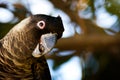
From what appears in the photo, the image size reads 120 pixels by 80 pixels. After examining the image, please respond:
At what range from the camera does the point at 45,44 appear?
6.92ft

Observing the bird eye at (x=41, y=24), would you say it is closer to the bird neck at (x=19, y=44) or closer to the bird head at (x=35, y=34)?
the bird head at (x=35, y=34)

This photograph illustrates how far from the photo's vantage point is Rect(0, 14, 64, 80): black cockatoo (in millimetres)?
2189

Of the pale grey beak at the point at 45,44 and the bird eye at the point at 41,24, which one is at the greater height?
the bird eye at the point at 41,24

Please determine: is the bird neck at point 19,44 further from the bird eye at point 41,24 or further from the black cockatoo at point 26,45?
the bird eye at point 41,24

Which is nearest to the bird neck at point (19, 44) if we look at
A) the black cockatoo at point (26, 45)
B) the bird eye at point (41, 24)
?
the black cockatoo at point (26, 45)

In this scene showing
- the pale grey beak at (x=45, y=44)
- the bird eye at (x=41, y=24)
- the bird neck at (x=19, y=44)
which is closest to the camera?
the pale grey beak at (x=45, y=44)

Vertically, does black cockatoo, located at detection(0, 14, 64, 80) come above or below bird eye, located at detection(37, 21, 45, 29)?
below

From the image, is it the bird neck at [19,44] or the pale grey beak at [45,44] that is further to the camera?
the bird neck at [19,44]

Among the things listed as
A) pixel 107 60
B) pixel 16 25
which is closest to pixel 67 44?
pixel 16 25

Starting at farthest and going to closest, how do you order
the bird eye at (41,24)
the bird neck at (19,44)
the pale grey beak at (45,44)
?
the bird neck at (19,44) < the bird eye at (41,24) < the pale grey beak at (45,44)

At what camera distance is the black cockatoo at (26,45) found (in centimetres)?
219

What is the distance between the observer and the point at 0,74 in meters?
2.41

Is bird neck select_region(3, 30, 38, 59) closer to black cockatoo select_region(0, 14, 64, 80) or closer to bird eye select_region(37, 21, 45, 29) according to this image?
black cockatoo select_region(0, 14, 64, 80)

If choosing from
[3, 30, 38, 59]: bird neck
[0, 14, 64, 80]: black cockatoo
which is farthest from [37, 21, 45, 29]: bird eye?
[3, 30, 38, 59]: bird neck
